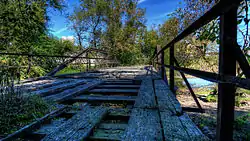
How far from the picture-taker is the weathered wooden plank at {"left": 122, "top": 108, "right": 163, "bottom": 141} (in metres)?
0.86

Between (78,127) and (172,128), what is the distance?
62 cm

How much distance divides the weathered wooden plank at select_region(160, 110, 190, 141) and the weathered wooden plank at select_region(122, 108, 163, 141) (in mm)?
39

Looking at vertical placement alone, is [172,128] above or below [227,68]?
below

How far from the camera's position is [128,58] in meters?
13.4

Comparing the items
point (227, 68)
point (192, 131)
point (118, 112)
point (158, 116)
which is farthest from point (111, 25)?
point (227, 68)

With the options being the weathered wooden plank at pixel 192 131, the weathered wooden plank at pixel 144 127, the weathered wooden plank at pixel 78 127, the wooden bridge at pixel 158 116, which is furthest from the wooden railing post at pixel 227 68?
the weathered wooden plank at pixel 78 127

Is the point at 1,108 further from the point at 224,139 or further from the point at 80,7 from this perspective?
the point at 80,7

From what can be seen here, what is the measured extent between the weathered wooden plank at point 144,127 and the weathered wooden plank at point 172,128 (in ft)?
0.13

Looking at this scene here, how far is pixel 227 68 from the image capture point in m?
0.66

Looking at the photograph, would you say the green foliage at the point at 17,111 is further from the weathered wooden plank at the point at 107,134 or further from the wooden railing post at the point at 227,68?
the wooden railing post at the point at 227,68

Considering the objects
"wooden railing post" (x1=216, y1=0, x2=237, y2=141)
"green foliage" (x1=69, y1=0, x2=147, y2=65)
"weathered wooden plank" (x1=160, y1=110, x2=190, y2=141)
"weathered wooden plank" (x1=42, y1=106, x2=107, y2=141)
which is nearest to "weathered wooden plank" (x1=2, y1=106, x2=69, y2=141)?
"weathered wooden plank" (x1=42, y1=106, x2=107, y2=141)

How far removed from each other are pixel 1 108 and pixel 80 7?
600 inches

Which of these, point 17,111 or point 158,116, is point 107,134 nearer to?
point 158,116

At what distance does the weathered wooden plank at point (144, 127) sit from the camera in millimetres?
863
